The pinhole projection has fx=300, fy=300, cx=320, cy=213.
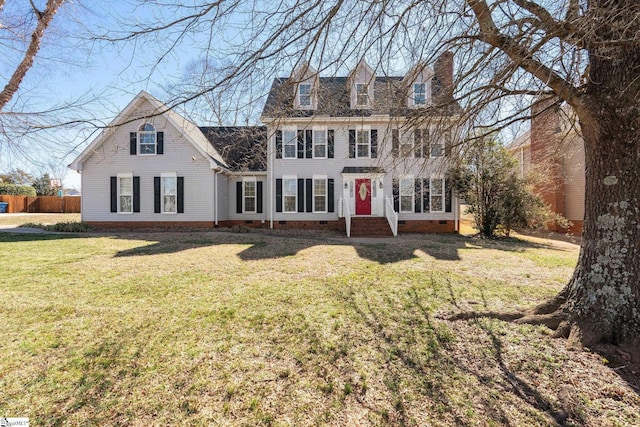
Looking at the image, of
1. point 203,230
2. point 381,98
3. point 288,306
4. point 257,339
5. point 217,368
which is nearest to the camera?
point 217,368

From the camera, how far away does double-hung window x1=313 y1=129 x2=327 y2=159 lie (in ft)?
50.2

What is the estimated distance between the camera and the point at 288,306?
4.45 m

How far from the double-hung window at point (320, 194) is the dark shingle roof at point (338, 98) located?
412 inches

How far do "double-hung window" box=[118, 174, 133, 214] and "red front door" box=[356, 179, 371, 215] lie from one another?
11.7 m

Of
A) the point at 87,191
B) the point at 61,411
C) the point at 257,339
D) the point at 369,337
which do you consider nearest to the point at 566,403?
the point at 369,337

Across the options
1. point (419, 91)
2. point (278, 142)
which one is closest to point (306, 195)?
point (278, 142)

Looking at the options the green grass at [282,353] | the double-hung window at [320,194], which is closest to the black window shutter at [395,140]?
the green grass at [282,353]

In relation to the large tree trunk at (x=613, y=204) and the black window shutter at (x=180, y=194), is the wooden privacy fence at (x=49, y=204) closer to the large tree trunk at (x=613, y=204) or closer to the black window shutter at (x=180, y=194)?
the black window shutter at (x=180, y=194)

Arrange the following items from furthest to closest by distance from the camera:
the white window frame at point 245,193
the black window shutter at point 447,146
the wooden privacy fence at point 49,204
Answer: the wooden privacy fence at point 49,204, the white window frame at point 245,193, the black window shutter at point 447,146

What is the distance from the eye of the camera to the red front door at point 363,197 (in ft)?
50.0

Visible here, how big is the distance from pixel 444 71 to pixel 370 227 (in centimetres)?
1002

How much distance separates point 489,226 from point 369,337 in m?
12.2

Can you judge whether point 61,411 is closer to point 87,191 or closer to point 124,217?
point 124,217

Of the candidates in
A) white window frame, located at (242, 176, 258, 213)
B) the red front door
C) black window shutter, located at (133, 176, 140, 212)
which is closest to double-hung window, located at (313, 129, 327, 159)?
the red front door
